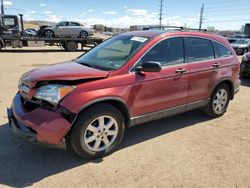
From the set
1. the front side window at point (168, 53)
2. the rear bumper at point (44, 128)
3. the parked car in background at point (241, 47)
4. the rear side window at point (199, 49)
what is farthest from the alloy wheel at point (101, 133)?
the parked car in background at point (241, 47)

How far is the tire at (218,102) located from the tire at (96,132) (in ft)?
7.37

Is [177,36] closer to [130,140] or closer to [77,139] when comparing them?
[130,140]

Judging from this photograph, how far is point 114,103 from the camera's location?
385 cm

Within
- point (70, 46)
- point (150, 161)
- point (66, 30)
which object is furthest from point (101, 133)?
point (66, 30)

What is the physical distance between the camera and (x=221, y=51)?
17.7 feet

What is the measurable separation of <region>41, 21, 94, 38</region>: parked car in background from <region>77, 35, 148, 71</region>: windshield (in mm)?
17978

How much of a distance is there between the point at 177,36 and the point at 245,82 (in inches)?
241

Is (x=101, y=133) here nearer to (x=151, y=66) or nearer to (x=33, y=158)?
(x=33, y=158)

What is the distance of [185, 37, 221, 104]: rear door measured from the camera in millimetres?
4754

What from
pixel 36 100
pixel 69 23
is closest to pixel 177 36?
pixel 36 100

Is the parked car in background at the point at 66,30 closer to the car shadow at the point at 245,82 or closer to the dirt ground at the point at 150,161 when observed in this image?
the car shadow at the point at 245,82

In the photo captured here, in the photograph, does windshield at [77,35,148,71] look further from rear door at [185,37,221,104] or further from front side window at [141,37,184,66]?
rear door at [185,37,221,104]

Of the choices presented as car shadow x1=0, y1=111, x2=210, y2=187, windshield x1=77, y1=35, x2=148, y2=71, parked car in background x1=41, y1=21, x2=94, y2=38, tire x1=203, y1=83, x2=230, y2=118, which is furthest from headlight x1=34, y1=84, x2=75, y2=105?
parked car in background x1=41, y1=21, x2=94, y2=38

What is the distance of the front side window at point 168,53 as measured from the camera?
423cm
